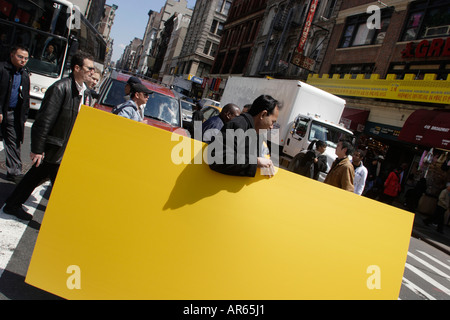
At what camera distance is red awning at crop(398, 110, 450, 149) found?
45.4 ft

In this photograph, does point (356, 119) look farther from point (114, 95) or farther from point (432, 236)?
point (114, 95)

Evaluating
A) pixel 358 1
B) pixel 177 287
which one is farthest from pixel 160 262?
pixel 358 1

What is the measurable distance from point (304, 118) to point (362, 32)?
39.0 ft

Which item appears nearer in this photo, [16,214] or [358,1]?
[16,214]

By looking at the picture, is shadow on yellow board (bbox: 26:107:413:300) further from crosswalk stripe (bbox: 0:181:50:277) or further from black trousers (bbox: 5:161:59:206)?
black trousers (bbox: 5:161:59:206)

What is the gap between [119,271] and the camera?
2395 millimetres

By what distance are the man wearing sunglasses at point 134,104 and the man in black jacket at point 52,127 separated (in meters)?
0.48

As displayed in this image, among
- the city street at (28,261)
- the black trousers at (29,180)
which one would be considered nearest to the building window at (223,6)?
the city street at (28,261)

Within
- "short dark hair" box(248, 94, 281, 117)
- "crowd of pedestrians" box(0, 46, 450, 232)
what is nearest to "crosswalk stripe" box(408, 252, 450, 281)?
"crowd of pedestrians" box(0, 46, 450, 232)

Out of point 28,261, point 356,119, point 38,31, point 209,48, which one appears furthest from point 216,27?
point 28,261

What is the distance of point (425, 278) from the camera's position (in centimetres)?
669

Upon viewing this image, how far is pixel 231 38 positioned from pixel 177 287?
161 ft

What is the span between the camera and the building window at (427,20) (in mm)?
16828
